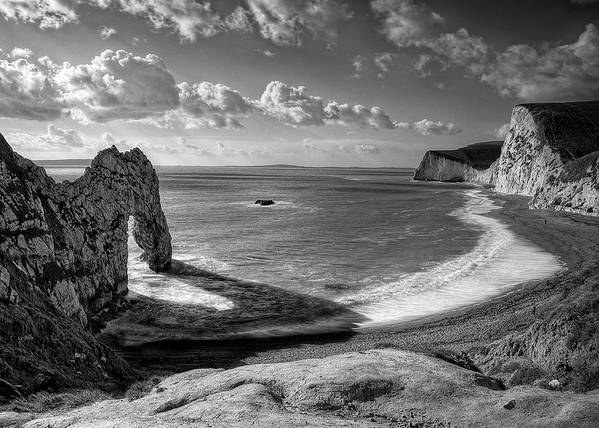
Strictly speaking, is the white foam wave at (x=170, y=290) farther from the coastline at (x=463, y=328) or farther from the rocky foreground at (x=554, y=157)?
the rocky foreground at (x=554, y=157)

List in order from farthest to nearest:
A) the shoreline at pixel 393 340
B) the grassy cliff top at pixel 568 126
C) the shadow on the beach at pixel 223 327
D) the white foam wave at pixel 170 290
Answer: the grassy cliff top at pixel 568 126 < the white foam wave at pixel 170 290 < the shadow on the beach at pixel 223 327 < the shoreline at pixel 393 340

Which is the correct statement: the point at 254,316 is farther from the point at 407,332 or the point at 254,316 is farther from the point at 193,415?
the point at 193,415

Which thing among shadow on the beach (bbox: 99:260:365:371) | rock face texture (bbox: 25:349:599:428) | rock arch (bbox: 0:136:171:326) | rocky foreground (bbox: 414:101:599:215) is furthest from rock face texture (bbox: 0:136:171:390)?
rocky foreground (bbox: 414:101:599:215)

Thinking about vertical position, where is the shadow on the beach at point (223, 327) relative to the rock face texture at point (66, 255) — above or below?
below

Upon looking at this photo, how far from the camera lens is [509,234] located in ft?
174

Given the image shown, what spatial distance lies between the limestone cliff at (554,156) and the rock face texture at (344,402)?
68.3 m

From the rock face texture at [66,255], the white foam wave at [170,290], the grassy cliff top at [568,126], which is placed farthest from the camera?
the grassy cliff top at [568,126]

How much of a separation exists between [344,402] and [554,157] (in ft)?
344

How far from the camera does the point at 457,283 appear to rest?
106 ft

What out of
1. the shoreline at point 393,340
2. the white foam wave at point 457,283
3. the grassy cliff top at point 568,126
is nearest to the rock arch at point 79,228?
the shoreline at point 393,340

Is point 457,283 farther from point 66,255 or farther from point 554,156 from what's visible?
point 554,156

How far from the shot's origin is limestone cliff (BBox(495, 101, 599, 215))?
71438mm

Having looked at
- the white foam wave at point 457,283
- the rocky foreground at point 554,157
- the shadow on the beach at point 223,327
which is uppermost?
the rocky foreground at point 554,157

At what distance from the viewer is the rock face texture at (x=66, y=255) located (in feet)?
46.3
